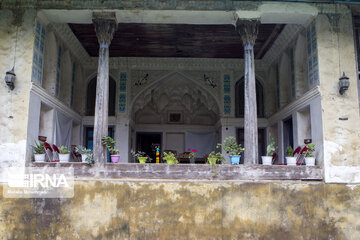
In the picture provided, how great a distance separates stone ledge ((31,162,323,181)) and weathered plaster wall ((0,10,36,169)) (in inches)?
19.6

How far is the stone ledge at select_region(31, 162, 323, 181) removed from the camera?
6781 mm

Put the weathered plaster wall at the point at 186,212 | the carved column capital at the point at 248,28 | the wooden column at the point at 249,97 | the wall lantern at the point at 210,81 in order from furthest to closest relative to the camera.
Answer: the wall lantern at the point at 210,81, the carved column capital at the point at 248,28, the wooden column at the point at 249,97, the weathered plaster wall at the point at 186,212

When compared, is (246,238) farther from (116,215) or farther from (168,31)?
(168,31)

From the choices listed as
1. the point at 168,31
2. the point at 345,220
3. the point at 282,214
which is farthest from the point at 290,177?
the point at 168,31

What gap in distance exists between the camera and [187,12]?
7438 mm

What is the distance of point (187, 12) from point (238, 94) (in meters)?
4.35

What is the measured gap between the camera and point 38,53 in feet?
24.2

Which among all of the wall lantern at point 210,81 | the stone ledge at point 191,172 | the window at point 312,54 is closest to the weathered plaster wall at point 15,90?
the stone ledge at point 191,172

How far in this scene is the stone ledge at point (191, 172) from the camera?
22.2 feet

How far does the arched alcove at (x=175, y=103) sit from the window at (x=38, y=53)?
12.9 feet

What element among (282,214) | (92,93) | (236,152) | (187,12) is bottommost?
(282,214)

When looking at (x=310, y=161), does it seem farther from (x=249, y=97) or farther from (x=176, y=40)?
(x=176, y=40)

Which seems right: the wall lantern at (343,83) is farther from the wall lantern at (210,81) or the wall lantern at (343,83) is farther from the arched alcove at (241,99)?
the wall lantern at (210,81)

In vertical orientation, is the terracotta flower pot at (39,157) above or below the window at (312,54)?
below
